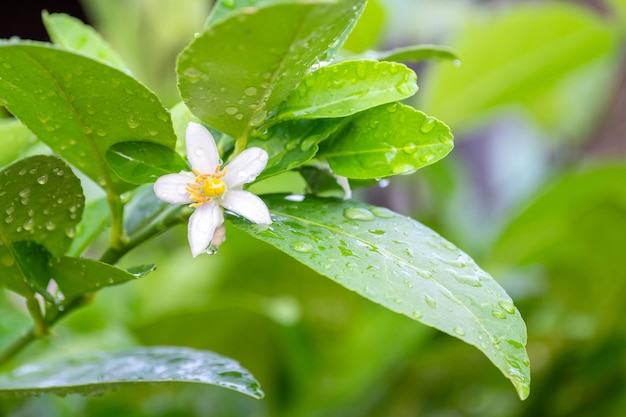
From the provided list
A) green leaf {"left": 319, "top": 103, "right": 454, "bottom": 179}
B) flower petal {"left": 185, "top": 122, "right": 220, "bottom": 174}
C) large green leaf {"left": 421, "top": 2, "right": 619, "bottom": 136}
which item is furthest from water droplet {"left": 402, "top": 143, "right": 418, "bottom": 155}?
large green leaf {"left": 421, "top": 2, "right": 619, "bottom": 136}

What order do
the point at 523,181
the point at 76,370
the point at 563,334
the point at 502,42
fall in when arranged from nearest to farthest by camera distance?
the point at 76,370, the point at 563,334, the point at 502,42, the point at 523,181

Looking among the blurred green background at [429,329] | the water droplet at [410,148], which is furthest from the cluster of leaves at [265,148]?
the blurred green background at [429,329]

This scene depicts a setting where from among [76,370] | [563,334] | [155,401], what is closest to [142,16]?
[155,401]

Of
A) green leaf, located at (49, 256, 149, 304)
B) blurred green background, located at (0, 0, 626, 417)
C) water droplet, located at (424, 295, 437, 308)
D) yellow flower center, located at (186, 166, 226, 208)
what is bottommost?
blurred green background, located at (0, 0, 626, 417)

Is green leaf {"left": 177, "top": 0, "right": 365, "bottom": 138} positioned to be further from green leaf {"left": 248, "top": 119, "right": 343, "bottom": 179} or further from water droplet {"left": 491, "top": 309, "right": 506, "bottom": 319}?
water droplet {"left": 491, "top": 309, "right": 506, "bottom": 319}

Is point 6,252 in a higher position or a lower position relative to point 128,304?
higher

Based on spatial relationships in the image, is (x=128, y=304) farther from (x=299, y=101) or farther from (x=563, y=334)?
(x=299, y=101)

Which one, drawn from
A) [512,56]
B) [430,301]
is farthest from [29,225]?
[512,56]
